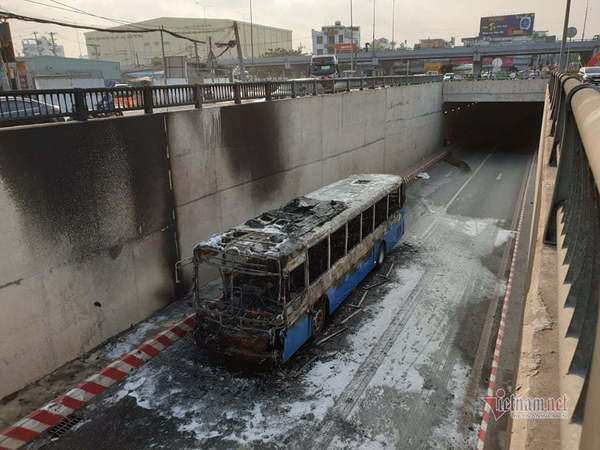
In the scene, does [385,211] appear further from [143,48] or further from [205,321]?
[143,48]

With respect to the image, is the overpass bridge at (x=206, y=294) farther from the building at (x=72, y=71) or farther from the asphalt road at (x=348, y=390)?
A: the building at (x=72, y=71)

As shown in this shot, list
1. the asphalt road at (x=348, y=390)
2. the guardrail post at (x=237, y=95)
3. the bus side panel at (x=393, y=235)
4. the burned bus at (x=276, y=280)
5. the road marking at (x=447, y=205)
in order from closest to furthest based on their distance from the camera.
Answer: the asphalt road at (x=348, y=390) < the burned bus at (x=276, y=280) < the guardrail post at (x=237, y=95) < the bus side panel at (x=393, y=235) < the road marking at (x=447, y=205)

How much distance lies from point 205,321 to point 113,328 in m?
2.88

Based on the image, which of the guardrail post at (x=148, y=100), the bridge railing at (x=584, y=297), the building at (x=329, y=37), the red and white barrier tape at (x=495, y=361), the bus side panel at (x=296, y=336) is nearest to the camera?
the bridge railing at (x=584, y=297)

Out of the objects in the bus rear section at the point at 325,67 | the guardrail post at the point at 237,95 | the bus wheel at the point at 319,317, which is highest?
the bus rear section at the point at 325,67

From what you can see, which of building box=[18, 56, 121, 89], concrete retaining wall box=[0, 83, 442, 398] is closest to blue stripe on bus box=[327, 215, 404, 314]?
concrete retaining wall box=[0, 83, 442, 398]

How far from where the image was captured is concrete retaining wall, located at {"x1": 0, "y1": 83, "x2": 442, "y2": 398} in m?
9.27

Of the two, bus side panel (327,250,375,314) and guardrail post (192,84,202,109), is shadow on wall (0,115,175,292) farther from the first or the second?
→ bus side panel (327,250,375,314)

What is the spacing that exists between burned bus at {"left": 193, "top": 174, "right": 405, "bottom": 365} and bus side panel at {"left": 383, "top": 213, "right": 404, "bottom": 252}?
3.30m

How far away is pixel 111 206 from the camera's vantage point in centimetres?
1123

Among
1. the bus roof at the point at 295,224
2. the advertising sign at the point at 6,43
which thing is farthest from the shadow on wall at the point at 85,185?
the advertising sign at the point at 6,43

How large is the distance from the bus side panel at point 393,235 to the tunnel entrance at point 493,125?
26317mm

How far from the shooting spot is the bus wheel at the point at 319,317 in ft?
35.7

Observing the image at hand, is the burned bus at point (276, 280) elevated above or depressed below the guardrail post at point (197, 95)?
below
